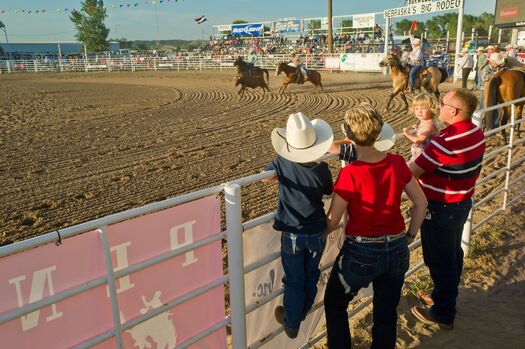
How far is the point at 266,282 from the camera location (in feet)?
8.54

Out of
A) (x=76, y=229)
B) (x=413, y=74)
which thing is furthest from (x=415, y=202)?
(x=413, y=74)

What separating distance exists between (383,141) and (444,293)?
1.49 m

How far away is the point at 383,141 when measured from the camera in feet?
7.61

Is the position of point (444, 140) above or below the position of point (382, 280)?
above

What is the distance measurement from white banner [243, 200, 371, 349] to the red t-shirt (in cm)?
43

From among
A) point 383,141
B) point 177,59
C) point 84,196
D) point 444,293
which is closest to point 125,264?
point 383,141

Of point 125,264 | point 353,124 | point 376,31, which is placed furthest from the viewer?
point 376,31

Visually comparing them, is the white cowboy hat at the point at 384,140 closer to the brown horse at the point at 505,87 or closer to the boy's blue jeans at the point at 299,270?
the boy's blue jeans at the point at 299,270

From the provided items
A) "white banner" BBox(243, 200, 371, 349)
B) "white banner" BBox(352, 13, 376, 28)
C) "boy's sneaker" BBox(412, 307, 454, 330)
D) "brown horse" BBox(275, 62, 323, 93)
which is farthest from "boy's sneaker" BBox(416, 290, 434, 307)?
"white banner" BBox(352, 13, 376, 28)

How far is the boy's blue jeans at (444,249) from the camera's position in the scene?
2.96m

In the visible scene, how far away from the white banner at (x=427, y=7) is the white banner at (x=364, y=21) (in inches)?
698

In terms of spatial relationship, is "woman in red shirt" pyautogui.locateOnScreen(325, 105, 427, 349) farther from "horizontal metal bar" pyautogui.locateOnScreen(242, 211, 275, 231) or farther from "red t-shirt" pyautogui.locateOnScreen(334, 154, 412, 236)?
"horizontal metal bar" pyautogui.locateOnScreen(242, 211, 275, 231)

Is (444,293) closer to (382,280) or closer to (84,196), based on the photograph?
(382,280)

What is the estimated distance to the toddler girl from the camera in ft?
10.3
